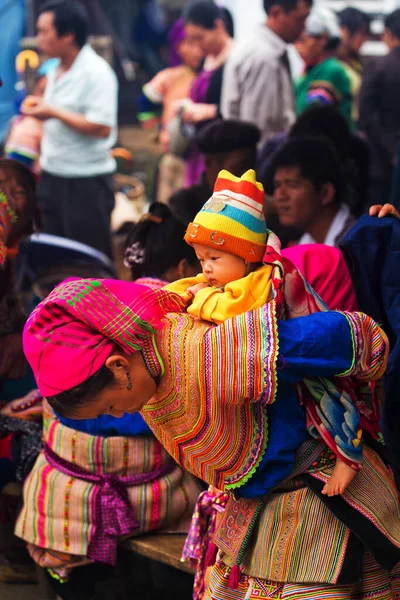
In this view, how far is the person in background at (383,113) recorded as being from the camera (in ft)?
22.1

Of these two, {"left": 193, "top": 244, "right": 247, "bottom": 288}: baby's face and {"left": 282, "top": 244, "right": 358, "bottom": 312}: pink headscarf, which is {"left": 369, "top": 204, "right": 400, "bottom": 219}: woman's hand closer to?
{"left": 282, "top": 244, "right": 358, "bottom": 312}: pink headscarf

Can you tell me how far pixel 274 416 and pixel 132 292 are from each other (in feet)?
1.52

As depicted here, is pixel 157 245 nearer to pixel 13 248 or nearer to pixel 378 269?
pixel 13 248

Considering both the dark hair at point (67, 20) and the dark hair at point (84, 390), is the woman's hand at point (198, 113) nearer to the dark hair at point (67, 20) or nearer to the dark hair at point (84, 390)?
the dark hair at point (67, 20)

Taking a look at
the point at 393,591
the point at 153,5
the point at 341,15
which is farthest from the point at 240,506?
the point at 153,5

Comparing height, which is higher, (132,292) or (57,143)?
(132,292)

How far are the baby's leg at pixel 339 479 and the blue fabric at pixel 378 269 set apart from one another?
21cm

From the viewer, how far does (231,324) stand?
2252 mm

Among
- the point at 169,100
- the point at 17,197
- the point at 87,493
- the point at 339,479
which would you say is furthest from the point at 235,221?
the point at 169,100

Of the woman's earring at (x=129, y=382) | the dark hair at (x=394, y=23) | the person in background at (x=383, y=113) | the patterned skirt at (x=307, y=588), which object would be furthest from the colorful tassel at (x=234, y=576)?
the dark hair at (x=394, y=23)

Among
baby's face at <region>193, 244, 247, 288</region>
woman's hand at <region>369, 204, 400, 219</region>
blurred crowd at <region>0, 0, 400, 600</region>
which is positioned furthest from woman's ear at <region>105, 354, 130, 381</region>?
woman's hand at <region>369, 204, 400, 219</region>

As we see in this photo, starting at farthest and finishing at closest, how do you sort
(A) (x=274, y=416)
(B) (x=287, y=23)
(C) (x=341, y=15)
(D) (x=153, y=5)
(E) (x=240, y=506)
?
(D) (x=153, y=5) → (C) (x=341, y=15) → (B) (x=287, y=23) → (E) (x=240, y=506) → (A) (x=274, y=416)

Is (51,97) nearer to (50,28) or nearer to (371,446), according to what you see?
(50,28)

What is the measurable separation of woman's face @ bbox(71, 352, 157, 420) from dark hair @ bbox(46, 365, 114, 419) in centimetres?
1
